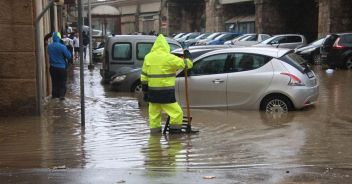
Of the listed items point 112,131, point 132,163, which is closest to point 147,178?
point 132,163

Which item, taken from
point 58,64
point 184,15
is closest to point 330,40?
point 58,64

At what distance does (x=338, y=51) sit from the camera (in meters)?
24.0

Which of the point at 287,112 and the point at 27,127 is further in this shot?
the point at 287,112

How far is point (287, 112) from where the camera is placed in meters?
11.4

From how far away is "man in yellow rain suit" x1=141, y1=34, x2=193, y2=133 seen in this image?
894cm

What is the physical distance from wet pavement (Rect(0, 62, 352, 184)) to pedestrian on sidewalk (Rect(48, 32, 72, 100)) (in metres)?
1.54

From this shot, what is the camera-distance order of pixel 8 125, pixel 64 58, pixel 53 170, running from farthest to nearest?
pixel 64 58 < pixel 8 125 < pixel 53 170

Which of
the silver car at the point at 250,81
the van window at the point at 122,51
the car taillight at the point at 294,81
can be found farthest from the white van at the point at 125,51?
the car taillight at the point at 294,81

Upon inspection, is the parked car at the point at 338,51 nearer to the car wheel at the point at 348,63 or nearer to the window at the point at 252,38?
the car wheel at the point at 348,63

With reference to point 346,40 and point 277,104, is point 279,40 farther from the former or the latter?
point 277,104

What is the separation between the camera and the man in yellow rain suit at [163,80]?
894 centimetres

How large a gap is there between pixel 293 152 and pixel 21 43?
5.95 meters

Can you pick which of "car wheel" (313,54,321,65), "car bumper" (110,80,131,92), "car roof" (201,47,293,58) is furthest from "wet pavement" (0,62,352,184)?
"car wheel" (313,54,321,65)

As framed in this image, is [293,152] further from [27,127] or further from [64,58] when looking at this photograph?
[64,58]
